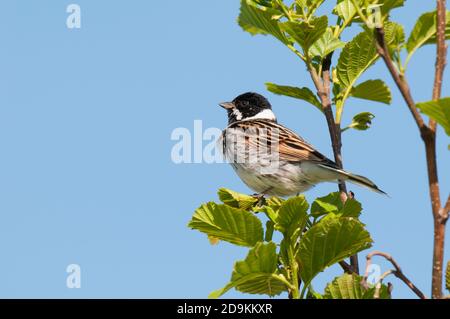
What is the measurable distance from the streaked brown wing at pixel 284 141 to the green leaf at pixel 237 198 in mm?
1833

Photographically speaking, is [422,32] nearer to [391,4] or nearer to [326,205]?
[391,4]

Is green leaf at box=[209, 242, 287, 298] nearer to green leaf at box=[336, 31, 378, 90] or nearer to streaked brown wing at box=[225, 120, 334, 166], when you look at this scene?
green leaf at box=[336, 31, 378, 90]

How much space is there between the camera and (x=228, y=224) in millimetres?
2557

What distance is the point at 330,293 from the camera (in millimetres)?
2248

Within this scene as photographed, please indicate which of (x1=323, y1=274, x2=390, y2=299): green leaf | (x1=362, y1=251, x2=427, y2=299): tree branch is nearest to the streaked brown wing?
(x1=323, y1=274, x2=390, y2=299): green leaf

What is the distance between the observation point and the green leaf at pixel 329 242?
2.40 metres

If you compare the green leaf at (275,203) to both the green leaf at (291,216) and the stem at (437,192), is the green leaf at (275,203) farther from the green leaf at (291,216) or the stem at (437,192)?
the stem at (437,192)

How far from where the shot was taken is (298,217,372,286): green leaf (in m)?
2.40

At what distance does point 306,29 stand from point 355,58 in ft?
1.04

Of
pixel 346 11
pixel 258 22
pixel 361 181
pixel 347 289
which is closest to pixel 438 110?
pixel 347 289

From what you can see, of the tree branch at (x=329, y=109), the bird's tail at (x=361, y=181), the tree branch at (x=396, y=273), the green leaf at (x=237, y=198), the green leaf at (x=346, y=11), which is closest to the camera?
the tree branch at (x=396, y=273)

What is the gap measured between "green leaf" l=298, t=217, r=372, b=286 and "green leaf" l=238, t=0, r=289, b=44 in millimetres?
993

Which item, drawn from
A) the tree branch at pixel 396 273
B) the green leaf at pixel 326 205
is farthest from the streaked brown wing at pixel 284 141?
the tree branch at pixel 396 273
